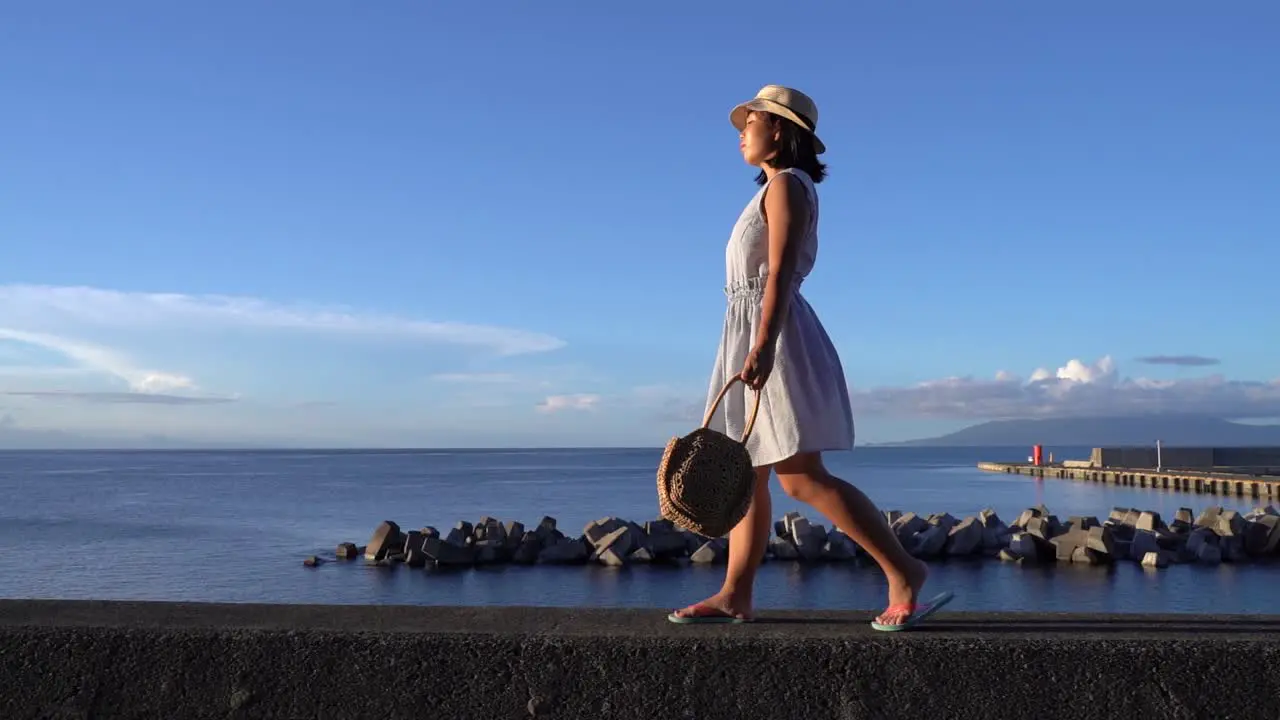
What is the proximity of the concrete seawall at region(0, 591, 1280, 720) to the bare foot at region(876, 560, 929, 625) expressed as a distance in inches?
4.7

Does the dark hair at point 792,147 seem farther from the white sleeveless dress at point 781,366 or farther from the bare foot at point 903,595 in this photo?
the bare foot at point 903,595

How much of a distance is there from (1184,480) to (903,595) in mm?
38332

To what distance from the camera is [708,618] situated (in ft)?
9.77

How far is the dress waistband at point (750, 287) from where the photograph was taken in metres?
3.07

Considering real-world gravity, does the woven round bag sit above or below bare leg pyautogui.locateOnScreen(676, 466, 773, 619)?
above

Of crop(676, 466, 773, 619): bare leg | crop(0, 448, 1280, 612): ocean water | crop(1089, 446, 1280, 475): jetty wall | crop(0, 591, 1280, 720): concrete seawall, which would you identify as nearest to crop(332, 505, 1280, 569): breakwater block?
crop(0, 448, 1280, 612): ocean water

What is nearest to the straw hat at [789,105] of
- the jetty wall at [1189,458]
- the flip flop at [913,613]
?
the flip flop at [913,613]

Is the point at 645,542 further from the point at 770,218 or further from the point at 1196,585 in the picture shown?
the point at 770,218

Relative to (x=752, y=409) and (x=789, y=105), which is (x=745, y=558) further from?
(x=789, y=105)

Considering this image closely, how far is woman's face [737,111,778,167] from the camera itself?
320cm

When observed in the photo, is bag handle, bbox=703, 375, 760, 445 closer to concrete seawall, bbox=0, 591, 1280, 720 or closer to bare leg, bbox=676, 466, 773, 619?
bare leg, bbox=676, 466, 773, 619

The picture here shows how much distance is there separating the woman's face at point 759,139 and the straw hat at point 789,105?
0.12ft

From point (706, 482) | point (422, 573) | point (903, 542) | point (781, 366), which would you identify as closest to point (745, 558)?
point (706, 482)

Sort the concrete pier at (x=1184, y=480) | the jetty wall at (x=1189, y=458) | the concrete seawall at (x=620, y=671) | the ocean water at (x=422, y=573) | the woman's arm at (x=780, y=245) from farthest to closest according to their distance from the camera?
the jetty wall at (x=1189, y=458), the concrete pier at (x=1184, y=480), the ocean water at (x=422, y=573), the woman's arm at (x=780, y=245), the concrete seawall at (x=620, y=671)
